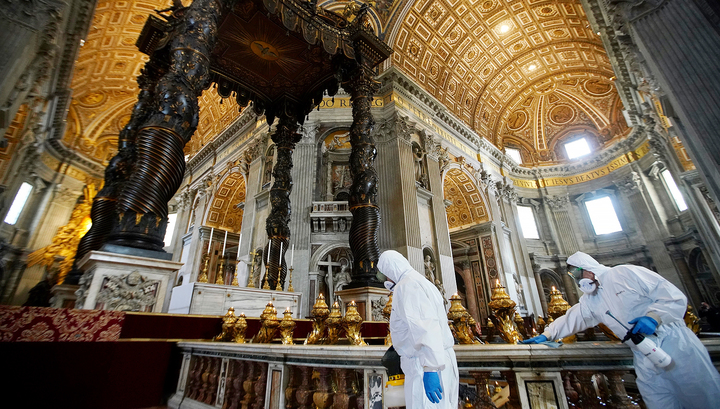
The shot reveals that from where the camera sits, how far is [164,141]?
112 inches

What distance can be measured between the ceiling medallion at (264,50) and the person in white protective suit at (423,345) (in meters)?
5.30

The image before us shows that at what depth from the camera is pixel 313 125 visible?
11211 millimetres

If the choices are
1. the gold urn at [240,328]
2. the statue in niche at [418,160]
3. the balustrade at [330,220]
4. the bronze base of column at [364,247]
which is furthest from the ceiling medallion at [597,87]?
the gold urn at [240,328]

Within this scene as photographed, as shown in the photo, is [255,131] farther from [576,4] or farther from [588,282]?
[576,4]

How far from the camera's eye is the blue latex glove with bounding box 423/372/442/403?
1.22 meters

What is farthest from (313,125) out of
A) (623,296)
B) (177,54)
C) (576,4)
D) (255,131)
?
(576,4)

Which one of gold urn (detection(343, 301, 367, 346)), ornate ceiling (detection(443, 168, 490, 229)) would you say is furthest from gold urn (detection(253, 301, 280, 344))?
ornate ceiling (detection(443, 168, 490, 229))

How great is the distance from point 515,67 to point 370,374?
737 inches

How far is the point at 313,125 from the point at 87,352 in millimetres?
9950

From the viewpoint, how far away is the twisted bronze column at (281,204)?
5.73 meters

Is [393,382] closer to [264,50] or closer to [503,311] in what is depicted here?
[503,311]

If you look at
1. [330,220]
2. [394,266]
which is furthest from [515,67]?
[394,266]

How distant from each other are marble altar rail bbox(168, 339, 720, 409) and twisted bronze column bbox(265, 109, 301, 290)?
346cm

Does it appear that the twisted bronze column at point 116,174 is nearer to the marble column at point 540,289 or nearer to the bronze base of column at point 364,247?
the bronze base of column at point 364,247
